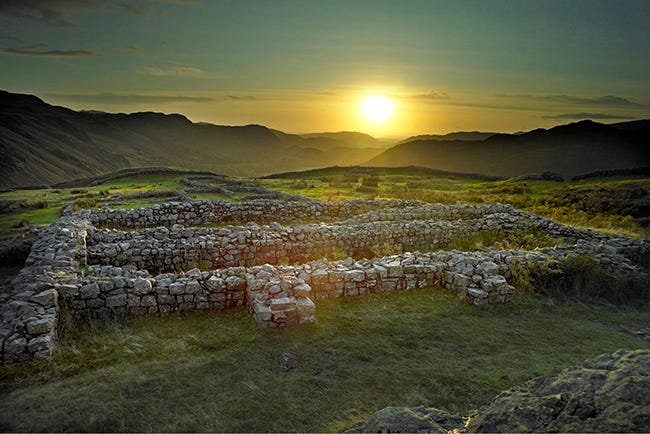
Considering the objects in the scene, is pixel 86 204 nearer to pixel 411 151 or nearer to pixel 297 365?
pixel 297 365

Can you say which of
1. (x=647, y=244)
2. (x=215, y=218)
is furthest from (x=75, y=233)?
(x=647, y=244)

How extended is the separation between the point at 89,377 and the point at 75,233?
31.8 feet

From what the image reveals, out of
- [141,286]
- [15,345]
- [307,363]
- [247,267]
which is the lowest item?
[307,363]

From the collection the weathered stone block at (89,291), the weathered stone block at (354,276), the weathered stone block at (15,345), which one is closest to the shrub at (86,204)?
the weathered stone block at (89,291)

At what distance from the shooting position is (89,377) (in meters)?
6.40

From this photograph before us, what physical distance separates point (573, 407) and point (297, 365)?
15.0ft

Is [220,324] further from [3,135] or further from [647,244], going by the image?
[3,135]

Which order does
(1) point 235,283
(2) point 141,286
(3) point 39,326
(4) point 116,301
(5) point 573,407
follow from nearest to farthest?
(5) point 573,407 → (3) point 39,326 → (4) point 116,301 → (2) point 141,286 → (1) point 235,283

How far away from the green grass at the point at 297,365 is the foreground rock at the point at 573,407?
1.63m

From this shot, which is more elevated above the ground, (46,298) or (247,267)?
(46,298)

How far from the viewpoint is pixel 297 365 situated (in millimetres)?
7000

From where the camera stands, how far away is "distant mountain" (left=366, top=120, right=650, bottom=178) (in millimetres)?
83812

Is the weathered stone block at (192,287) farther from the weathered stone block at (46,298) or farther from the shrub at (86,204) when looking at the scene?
the shrub at (86,204)

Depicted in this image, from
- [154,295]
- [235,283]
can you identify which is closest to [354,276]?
[235,283]
